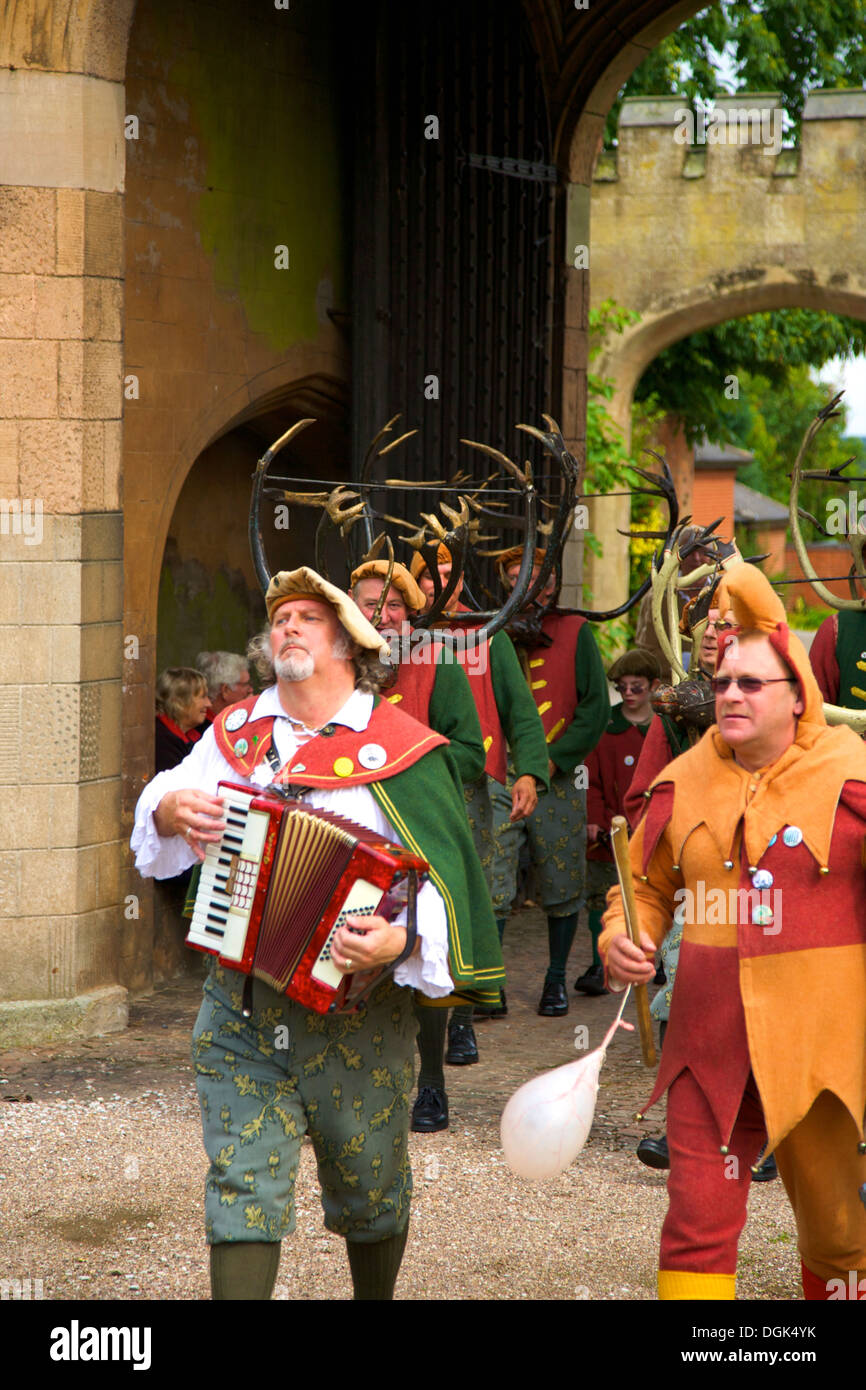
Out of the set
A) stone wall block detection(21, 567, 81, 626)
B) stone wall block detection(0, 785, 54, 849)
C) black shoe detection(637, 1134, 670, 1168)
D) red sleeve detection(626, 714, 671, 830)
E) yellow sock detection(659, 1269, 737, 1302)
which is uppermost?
stone wall block detection(21, 567, 81, 626)

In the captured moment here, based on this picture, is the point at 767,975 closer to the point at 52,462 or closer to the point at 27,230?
the point at 52,462

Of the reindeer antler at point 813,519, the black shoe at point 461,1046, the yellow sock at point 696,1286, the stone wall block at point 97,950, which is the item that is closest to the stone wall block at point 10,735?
the stone wall block at point 97,950

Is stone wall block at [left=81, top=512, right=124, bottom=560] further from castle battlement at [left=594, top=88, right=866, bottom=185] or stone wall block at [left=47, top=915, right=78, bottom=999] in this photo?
castle battlement at [left=594, top=88, right=866, bottom=185]

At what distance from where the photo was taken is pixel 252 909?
3.80 metres

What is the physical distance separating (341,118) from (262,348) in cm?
155

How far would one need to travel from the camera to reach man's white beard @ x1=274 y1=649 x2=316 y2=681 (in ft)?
13.2

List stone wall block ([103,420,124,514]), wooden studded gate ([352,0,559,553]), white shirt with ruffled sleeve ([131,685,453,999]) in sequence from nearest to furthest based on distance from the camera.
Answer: white shirt with ruffled sleeve ([131,685,453,999]), stone wall block ([103,420,124,514]), wooden studded gate ([352,0,559,553])

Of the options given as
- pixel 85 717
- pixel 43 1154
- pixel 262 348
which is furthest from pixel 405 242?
pixel 43 1154

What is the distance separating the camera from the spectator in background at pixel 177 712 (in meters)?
8.26

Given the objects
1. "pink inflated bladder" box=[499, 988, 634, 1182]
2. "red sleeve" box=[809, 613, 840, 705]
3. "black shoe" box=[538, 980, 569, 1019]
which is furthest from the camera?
"black shoe" box=[538, 980, 569, 1019]

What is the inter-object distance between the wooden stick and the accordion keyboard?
74 centimetres

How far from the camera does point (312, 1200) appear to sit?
5.37 metres

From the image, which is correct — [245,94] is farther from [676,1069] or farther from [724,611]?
[676,1069]

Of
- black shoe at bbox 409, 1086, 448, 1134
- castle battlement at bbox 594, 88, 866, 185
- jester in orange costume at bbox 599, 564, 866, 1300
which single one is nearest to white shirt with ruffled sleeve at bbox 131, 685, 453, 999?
jester in orange costume at bbox 599, 564, 866, 1300
